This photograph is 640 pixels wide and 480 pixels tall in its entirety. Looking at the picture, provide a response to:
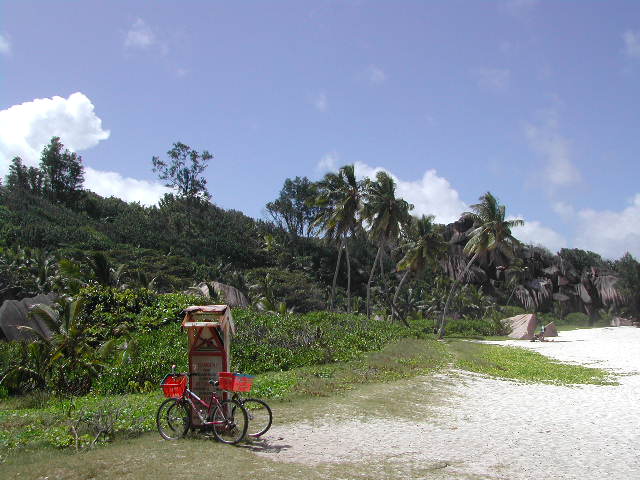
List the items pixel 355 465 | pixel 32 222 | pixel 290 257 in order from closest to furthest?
pixel 355 465, pixel 32 222, pixel 290 257

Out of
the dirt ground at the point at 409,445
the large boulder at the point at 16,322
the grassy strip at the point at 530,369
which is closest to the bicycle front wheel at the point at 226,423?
the dirt ground at the point at 409,445

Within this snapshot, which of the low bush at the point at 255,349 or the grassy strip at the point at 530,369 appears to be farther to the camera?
the grassy strip at the point at 530,369

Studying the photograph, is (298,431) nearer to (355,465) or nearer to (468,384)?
(355,465)

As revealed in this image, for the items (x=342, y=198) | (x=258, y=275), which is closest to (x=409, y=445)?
(x=342, y=198)

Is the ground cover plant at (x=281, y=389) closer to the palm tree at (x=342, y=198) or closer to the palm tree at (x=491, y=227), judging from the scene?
the palm tree at (x=491, y=227)

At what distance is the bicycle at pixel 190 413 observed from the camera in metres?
8.17

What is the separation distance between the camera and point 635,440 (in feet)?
30.6

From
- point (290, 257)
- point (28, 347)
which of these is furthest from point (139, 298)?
point (290, 257)

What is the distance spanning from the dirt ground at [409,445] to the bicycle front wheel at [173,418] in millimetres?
214

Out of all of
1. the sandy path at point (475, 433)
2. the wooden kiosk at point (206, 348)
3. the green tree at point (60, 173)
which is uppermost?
the green tree at point (60, 173)

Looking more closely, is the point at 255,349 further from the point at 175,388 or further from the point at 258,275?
the point at 258,275

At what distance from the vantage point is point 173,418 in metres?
8.74

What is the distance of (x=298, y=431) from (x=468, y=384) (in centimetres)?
763

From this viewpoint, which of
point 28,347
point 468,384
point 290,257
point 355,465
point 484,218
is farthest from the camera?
point 290,257
